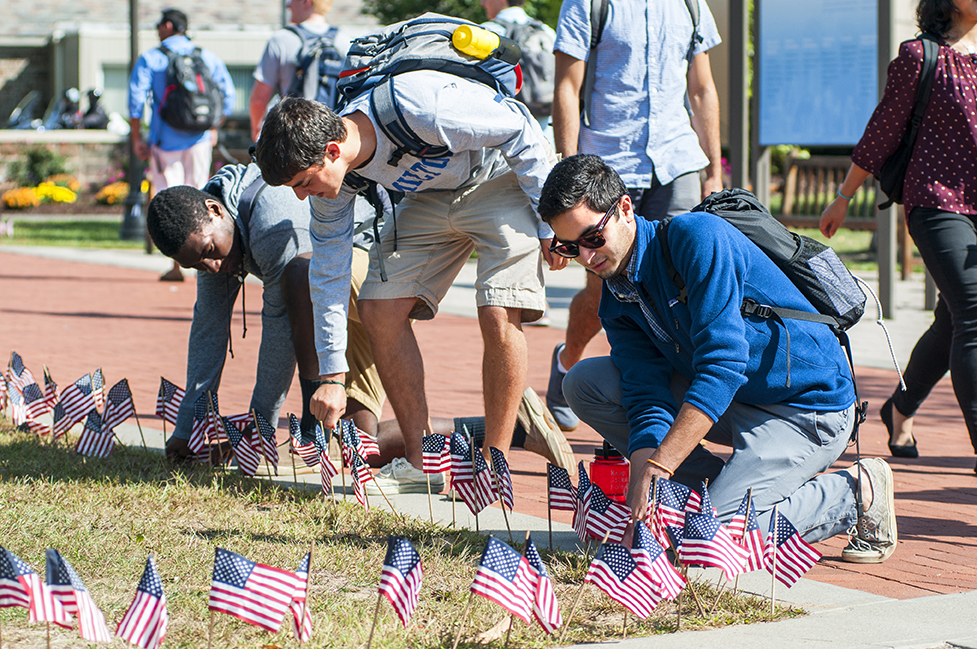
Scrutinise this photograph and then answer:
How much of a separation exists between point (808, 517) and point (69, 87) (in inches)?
1420

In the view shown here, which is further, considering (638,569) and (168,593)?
(168,593)

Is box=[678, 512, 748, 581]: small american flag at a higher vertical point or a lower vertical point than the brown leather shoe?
higher

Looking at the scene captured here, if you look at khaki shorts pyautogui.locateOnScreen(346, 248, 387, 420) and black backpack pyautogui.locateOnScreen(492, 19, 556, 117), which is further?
black backpack pyautogui.locateOnScreen(492, 19, 556, 117)

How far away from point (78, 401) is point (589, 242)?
95.5 inches

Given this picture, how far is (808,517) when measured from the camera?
3.27 meters

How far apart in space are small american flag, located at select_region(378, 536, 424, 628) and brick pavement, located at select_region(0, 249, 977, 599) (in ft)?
4.23

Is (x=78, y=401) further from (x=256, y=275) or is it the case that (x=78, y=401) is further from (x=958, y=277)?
(x=958, y=277)

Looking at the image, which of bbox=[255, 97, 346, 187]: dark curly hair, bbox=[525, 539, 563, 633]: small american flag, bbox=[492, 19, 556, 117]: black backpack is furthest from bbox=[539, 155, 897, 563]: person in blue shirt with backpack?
bbox=[492, 19, 556, 117]: black backpack

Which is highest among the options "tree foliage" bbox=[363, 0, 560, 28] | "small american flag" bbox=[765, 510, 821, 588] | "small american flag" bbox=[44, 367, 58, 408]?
"tree foliage" bbox=[363, 0, 560, 28]

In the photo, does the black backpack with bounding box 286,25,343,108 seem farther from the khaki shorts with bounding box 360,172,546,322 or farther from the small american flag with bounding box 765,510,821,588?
the small american flag with bounding box 765,510,821,588

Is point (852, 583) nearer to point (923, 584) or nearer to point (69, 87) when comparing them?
point (923, 584)

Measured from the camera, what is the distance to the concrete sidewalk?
2828 mm

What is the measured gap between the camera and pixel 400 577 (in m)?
2.48

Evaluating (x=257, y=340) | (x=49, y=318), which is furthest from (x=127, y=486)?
(x=49, y=318)
